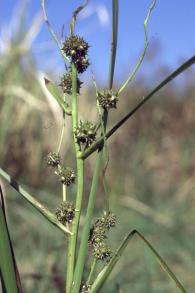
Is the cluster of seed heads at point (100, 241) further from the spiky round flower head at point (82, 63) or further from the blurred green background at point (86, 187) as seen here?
the blurred green background at point (86, 187)

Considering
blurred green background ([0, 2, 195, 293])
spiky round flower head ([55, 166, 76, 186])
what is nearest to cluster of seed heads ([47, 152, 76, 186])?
spiky round flower head ([55, 166, 76, 186])

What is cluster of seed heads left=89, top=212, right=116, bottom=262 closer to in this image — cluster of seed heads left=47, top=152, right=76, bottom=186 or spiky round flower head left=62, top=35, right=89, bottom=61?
cluster of seed heads left=47, top=152, right=76, bottom=186

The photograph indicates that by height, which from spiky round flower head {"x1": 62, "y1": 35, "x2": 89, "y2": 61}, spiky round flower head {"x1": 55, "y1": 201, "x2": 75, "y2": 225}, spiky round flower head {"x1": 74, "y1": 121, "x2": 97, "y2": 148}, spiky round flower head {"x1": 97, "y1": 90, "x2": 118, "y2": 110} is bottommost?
spiky round flower head {"x1": 55, "y1": 201, "x2": 75, "y2": 225}

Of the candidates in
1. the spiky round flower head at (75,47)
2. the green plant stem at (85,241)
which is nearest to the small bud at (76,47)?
the spiky round flower head at (75,47)

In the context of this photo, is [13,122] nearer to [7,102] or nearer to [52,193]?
[7,102]

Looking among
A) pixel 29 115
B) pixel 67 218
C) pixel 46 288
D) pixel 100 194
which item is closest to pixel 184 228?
pixel 100 194

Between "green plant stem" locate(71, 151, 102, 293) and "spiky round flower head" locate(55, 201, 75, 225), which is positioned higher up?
"spiky round flower head" locate(55, 201, 75, 225)

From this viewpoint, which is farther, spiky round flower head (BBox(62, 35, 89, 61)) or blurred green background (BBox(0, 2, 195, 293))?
blurred green background (BBox(0, 2, 195, 293))
